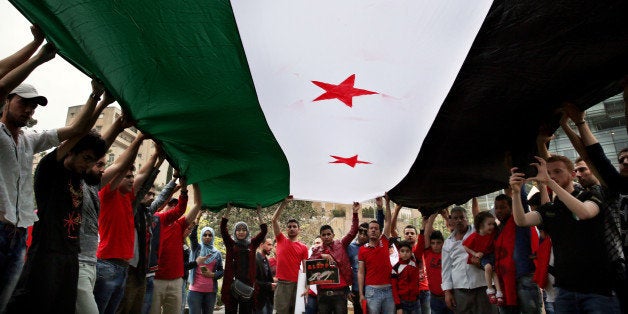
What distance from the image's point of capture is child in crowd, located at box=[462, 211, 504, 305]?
392cm

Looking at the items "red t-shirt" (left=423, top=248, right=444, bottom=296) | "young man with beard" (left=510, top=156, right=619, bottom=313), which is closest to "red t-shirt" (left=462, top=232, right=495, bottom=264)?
"red t-shirt" (left=423, top=248, right=444, bottom=296)

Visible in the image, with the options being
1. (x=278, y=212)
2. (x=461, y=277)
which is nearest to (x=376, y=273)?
(x=461, y=277)

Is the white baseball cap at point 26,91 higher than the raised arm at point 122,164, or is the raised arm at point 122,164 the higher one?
the white baseball cap at point 26,91

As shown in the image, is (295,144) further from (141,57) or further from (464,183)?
(464,183)

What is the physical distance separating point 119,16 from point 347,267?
178 inches

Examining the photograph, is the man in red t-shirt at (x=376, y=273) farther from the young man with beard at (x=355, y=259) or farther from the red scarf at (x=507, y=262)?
the red scarf at (x=507, y=262)

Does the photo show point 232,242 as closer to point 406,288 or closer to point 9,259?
point 406,288

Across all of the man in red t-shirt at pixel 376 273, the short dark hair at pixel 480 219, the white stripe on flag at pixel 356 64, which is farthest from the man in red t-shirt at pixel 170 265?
the short dark hair at pixel 480 219

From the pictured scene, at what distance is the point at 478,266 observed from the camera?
4.16m

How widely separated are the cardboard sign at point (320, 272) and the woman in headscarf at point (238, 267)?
87cm

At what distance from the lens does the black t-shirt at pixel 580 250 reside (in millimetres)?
2199

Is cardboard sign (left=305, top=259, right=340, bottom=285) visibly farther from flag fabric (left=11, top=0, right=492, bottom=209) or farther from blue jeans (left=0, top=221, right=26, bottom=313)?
blue jeans (left=0, top=221, right=26, bottom=313)

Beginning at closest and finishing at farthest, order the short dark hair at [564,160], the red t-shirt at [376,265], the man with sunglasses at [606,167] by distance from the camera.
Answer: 1. the man with sunglasses at [606,167]
2. the short dark hair at [564,160]
3. the red t-shirt at [376,265]

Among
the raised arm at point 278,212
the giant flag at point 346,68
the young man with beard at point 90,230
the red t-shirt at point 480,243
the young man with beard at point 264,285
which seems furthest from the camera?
the young man with beard at point 264,285
